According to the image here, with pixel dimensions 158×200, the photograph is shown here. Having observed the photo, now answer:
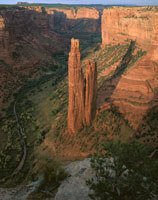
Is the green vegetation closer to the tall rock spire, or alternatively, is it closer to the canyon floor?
the canyon floor

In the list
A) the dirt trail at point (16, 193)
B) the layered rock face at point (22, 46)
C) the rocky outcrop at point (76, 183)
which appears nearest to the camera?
the rocky outcrop at point (76, 183)

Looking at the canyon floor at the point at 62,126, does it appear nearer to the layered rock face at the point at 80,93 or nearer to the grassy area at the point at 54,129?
the grassy area at the point at 54,129

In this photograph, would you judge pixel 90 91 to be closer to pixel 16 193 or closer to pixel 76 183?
pixel 76 183

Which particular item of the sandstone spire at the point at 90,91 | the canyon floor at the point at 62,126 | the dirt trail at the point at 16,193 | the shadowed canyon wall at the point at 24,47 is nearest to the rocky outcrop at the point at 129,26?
the shadowed canyon wall at the point at 24,47

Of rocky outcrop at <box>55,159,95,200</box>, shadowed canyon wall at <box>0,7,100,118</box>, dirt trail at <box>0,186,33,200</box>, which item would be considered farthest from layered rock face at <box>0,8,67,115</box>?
rocky outcrop at <box>55,159,95,200</box>

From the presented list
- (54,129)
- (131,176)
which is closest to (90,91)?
(54,129)

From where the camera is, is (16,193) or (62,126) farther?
(62,126)

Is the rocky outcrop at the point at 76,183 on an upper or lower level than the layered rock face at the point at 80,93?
lower
